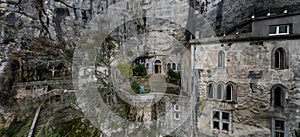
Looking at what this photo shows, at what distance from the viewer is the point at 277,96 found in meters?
6.73

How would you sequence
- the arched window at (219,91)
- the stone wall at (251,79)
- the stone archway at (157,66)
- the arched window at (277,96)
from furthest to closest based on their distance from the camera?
the stone archway at (157,66), the arched window at (219,91), the arched window at (277,96), the stone wall at (251,79)

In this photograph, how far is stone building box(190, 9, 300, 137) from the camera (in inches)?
254

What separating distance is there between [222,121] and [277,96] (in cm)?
249

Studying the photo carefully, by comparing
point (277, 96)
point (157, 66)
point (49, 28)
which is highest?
point (49, 28)

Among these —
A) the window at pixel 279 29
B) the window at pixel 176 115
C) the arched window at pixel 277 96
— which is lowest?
the window at pixel 176 115

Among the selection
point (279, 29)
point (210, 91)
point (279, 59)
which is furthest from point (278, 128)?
point (279, 29)

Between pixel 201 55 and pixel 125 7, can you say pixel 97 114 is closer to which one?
pixel 201 55

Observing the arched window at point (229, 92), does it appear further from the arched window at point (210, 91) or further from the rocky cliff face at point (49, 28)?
the rocky cliff face at point (49, 28)

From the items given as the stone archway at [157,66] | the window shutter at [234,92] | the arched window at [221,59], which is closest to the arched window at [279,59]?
the window shutter at [234,92]

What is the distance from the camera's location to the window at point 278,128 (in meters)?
6.61

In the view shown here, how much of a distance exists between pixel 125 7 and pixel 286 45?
1071cm

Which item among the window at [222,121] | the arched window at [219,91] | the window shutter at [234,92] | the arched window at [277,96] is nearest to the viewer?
the arched window at [277,96]

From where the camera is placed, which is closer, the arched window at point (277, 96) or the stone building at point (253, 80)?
the stone building at point (253, 80)

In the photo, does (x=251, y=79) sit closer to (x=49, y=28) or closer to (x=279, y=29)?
(x=279, y=29)
